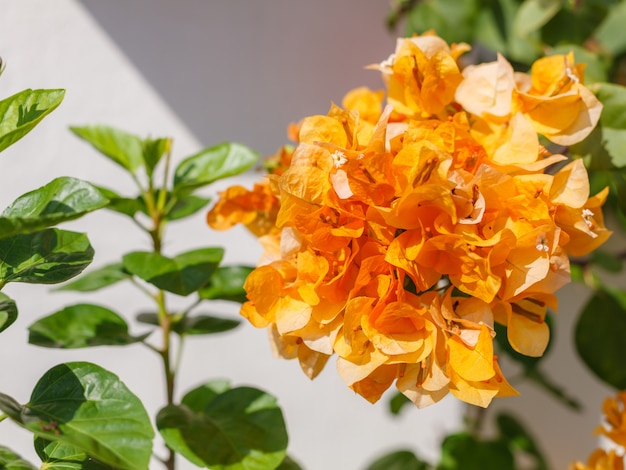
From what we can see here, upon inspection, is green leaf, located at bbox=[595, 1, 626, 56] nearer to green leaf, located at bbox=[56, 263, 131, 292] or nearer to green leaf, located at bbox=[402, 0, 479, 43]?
green leaf, located at bbox=[402, 0, 479, 43]

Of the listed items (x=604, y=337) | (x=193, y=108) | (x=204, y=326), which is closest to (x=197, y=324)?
(x=204, y=326)

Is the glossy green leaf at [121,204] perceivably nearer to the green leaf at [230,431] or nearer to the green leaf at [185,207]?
the green leaf at [185,207]

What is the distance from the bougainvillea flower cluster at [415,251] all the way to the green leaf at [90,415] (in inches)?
5.1

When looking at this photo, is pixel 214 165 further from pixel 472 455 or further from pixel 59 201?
pixel 472 455

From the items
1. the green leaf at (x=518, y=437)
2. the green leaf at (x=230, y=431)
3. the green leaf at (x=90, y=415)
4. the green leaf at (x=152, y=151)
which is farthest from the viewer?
the green leaf at (x=518, y=437)

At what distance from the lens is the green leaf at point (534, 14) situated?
3.01 feet

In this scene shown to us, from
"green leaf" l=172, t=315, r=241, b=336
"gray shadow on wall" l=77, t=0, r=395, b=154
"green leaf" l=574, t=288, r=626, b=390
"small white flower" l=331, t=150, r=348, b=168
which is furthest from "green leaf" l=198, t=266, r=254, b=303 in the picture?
"green leaf" l=574, t=288, r=626, b=390

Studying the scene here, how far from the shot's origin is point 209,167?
697 mm

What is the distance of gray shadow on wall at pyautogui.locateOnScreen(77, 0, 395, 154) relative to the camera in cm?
99

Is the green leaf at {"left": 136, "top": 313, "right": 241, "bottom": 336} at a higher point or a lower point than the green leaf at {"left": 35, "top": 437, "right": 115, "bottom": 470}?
lower

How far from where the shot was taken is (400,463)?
1.08 meters

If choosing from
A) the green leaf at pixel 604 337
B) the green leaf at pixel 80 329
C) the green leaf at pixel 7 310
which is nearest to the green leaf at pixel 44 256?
the green leaf at pixel 7 310

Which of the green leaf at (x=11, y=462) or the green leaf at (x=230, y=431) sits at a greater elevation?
the green leaf at (x=11, y=462)

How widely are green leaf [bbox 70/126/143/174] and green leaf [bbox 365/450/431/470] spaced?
0.70 meters
